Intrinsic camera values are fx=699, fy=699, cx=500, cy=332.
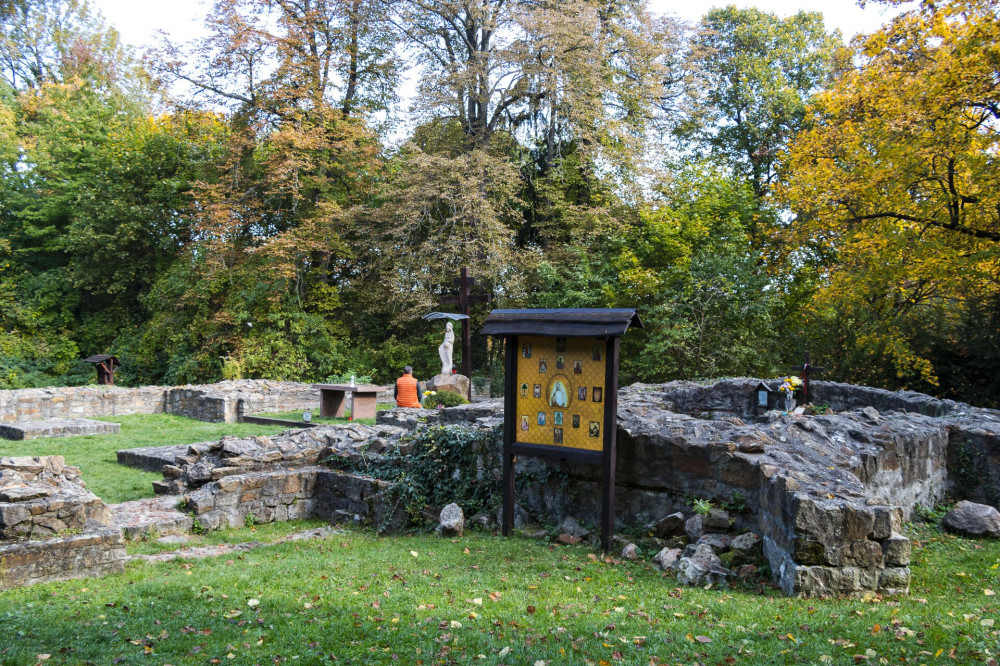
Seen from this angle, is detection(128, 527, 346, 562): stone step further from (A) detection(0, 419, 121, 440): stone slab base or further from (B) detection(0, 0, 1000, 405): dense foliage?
(B) detection(0, 0, 1000, 405): dense foliage

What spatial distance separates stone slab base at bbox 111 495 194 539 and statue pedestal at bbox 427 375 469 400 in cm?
902

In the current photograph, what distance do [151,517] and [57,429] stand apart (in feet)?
28.7

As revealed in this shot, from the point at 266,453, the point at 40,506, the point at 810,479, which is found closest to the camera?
the point at 810,479

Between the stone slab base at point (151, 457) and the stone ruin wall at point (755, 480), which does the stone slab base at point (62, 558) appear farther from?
the stone slab base at point (151, 457)

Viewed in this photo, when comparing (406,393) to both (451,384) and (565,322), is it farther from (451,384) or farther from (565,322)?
(565,322)

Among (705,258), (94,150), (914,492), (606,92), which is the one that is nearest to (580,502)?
(914,492)

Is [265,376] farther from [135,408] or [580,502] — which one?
[580,502]

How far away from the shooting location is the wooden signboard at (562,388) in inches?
280

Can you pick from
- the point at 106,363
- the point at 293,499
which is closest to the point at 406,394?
the point at 293,499

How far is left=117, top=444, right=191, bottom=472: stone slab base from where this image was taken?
1121cm

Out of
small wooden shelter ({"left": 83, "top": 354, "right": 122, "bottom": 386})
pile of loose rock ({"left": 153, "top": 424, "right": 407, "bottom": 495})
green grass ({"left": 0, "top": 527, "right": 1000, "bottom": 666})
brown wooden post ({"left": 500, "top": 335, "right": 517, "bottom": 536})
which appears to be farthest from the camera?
small wooden shelter ({"left": 83, "top": 354, "right": 122, "bottom": 386})

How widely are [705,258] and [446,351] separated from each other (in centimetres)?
821

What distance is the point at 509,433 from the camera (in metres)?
7.77

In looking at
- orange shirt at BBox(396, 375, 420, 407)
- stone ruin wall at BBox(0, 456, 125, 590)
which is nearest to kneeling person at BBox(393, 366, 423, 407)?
orange shirt at BBox(396, 375, 420, 407)
